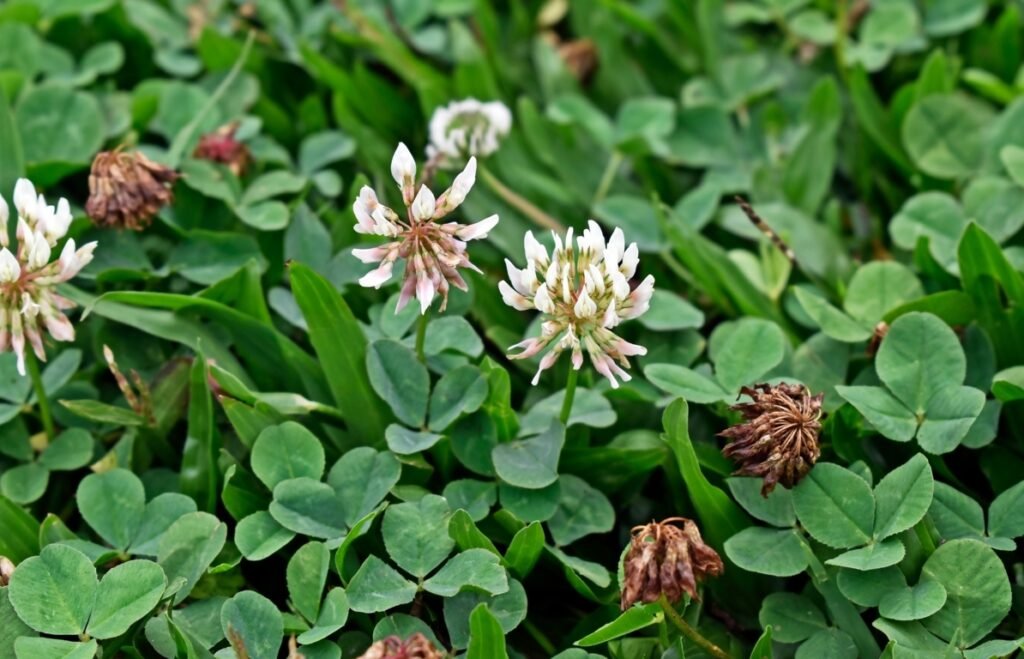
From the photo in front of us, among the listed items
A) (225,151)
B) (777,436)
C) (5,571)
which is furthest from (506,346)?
(5,571)

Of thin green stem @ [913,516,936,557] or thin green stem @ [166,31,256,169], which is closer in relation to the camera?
thin green stem @ [913,516,936,557]

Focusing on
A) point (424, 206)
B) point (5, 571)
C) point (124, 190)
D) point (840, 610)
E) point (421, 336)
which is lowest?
point (840, 610)

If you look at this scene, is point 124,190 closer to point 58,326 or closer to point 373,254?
point 58,326

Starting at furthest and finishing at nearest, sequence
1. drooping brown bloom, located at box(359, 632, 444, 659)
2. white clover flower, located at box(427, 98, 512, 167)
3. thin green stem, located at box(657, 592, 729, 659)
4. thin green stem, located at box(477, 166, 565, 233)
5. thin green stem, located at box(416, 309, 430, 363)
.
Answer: thin green stem, located at box(477, 166, 565, 233)
white clover flower, located at box(427, 98, 512, 167)
thin green stem, located at box(416, 309, 430, 363)
thin green stem, located at box(657, 592, 729, 659)
drooping brown bloom, located at box(359, 632, 444, 659)

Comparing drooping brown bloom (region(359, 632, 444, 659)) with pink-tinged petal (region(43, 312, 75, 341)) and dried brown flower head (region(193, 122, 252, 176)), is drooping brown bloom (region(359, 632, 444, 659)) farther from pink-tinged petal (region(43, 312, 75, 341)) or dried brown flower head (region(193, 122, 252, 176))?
dried brown flower head (region(193, 122, 252, 176))

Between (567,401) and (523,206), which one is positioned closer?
(567,401)

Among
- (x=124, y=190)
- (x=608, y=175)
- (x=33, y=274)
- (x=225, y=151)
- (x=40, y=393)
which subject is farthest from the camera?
(x=608, y=175)

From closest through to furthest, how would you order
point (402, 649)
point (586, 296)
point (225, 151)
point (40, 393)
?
point (402, 649) < point (586, 296) < point (40, 393) < point (225, 151)

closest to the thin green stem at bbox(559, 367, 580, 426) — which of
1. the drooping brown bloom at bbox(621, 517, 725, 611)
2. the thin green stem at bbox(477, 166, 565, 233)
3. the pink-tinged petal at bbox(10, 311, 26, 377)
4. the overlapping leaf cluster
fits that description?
the overlapping leaf cluster
